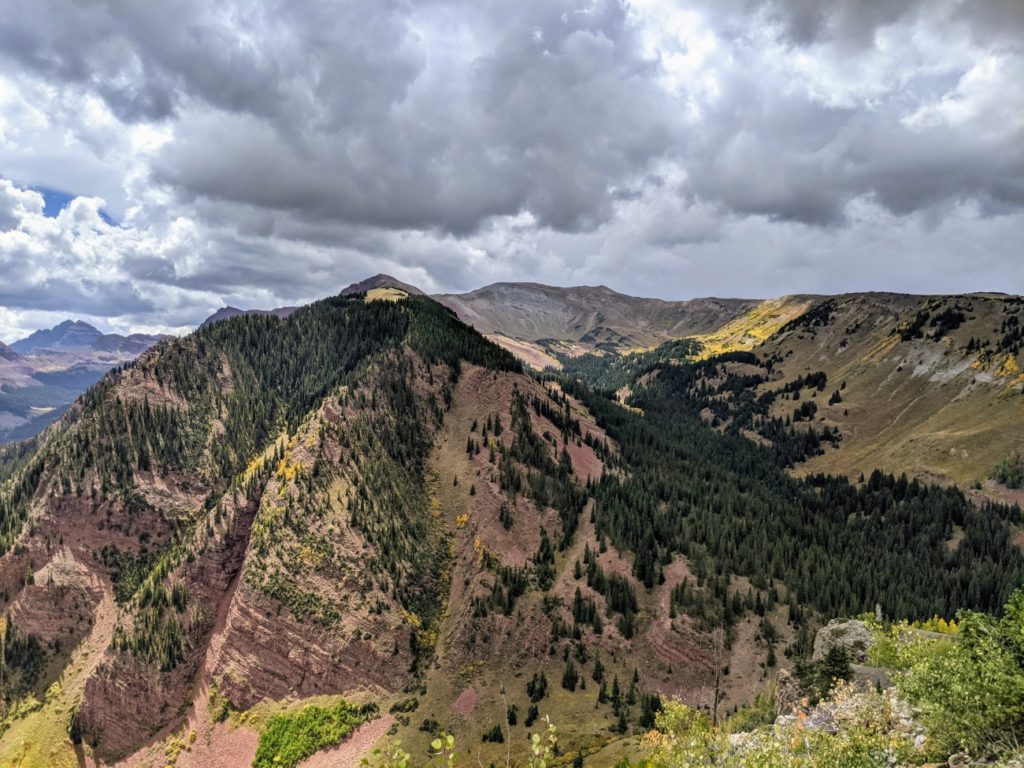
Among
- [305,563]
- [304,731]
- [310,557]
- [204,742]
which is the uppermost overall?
[310,557]

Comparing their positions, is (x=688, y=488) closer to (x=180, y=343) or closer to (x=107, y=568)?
(x=107, y=568)

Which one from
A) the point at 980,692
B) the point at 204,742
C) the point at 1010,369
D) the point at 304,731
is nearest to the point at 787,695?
the point at 980,692

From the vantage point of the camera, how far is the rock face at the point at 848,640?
5644cm

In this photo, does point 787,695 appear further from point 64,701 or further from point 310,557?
point 64,701

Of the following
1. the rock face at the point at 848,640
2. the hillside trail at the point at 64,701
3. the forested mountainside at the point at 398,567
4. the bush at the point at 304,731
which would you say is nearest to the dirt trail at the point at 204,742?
the forested mountainside at the point at 398,567

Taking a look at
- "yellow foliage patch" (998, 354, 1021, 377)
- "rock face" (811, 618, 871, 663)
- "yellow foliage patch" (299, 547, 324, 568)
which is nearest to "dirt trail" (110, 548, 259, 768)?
"yellow foliage patch" (299, 547, 324, 568)

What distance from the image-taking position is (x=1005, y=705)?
26.1 meters

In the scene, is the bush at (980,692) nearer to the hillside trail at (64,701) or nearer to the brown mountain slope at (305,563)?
the brown mountain slope at (305,563)

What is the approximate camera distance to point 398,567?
4092 inches

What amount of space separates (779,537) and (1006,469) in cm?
9424

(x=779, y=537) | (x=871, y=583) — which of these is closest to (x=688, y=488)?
(x=779, y=537)

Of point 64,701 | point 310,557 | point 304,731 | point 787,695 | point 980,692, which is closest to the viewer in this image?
point 980,692

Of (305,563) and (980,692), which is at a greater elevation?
(980,692)

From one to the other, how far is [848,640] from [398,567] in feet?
244
